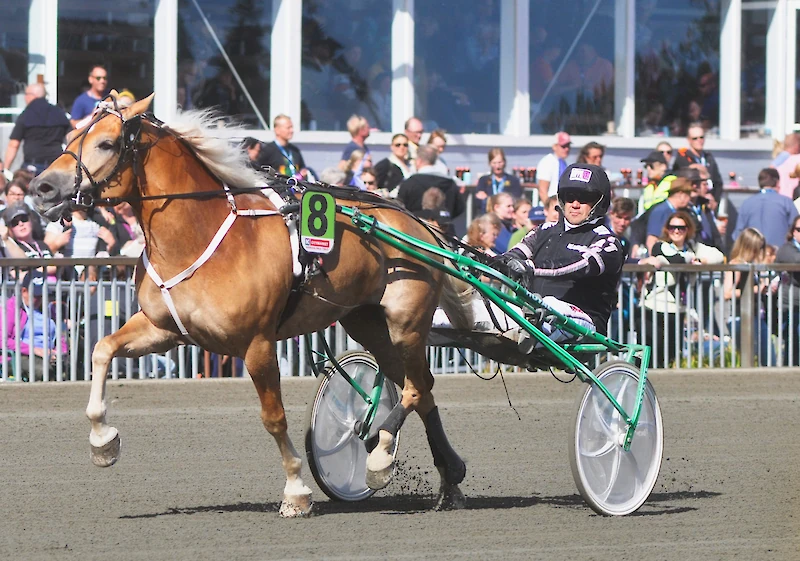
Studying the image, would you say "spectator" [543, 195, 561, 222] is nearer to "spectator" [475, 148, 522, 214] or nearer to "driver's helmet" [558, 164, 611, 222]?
"spectator" [475, 148, 522, 214]

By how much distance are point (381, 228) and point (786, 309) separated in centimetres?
635

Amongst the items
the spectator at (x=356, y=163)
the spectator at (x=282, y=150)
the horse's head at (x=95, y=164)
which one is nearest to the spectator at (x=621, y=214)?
the spectator at (x=356, y=163)

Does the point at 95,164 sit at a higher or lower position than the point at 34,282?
higher

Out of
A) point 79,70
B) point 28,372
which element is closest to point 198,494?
point 28,372

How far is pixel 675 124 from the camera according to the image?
18.1m

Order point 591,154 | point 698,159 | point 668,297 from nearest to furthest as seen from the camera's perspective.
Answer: point 668,297 < point 591,154 < point 698,159

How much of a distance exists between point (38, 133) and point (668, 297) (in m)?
5.48

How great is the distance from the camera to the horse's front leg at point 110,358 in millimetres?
6211

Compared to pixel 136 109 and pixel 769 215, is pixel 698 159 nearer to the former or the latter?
pixel 769 215

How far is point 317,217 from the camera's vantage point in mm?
6328

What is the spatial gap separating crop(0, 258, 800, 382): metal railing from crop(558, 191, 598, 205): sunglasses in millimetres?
3500

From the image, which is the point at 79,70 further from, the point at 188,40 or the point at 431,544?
the point at 431,544

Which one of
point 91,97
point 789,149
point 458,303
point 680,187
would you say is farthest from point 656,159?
point 458,303

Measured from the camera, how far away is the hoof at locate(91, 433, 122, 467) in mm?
6207
